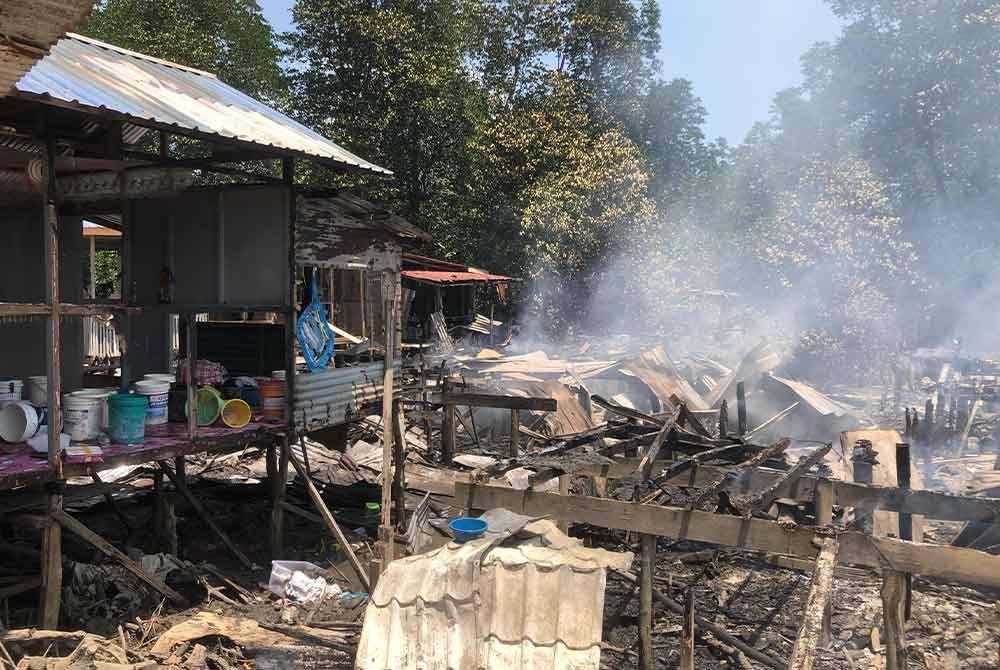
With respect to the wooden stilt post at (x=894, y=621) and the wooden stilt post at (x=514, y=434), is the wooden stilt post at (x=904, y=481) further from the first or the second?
the wooden stilt post at (x=514, y=434)

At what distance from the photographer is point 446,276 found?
26.3m

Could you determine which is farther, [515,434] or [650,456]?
[515,434]

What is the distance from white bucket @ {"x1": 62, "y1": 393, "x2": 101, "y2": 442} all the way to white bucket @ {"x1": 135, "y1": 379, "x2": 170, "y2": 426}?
0.85m

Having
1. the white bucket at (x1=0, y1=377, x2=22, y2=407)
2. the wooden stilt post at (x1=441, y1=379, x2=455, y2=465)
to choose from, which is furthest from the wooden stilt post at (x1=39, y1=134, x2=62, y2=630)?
the wooden stilt post at (x1=441, y1=379, x2=455, y2=465)

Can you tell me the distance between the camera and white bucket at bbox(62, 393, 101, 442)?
7738mm

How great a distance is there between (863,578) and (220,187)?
919 centimetres

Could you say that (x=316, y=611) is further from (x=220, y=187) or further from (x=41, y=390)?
(x=220, y=187)

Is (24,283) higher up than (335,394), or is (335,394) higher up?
(24,283)

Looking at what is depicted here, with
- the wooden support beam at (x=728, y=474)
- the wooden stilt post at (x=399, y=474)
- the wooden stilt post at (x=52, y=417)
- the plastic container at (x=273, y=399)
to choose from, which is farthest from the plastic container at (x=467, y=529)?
the wooden stilt post at (x=399, y=474)

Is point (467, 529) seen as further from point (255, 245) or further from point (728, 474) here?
point (255, 245)

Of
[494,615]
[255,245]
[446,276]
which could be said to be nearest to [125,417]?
[255,245]

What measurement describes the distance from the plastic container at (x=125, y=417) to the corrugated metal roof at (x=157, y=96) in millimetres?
2761

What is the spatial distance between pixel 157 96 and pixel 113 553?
4853mm

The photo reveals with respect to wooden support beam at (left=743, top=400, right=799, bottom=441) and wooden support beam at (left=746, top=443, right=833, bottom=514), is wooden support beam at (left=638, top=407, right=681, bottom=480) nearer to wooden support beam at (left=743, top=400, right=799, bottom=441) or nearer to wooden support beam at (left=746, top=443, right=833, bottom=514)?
wooden support beam at (left=746, top=443, right=833, bottom=514)
